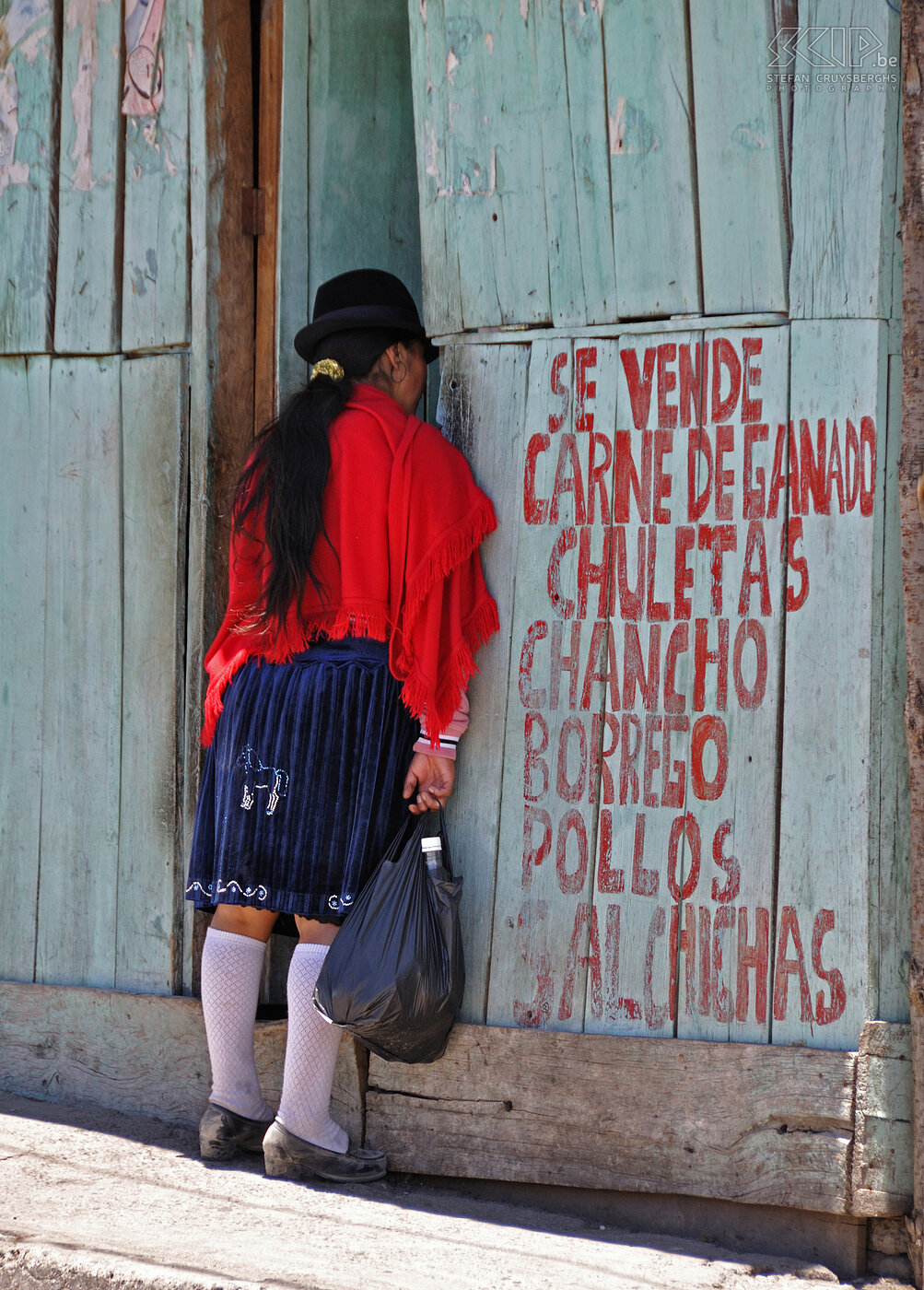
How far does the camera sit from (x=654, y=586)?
9.25ft

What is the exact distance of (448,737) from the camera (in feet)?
9.49

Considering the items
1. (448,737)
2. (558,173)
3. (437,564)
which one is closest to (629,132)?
(558,173)

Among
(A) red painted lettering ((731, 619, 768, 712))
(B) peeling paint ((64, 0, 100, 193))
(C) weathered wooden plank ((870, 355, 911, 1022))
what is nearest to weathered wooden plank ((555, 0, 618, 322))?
(C) weathered wooden plank ((870, 355, 911, 1022))

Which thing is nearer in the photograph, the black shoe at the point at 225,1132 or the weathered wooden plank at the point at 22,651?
the black shoe at the point at 225,1132

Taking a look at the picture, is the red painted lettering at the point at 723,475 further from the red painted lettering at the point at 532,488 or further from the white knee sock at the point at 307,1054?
the white knee sock at the point at 307,1054

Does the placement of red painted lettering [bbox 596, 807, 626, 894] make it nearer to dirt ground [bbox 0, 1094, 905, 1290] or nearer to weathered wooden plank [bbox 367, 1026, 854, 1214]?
weathered wooden plank [bbox 367, 1026, 854, 1214]

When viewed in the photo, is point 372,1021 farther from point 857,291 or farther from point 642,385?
point 857,291

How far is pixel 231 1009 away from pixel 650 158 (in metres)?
2.18

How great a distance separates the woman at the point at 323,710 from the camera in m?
2.85

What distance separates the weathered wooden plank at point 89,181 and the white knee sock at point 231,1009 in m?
1.67

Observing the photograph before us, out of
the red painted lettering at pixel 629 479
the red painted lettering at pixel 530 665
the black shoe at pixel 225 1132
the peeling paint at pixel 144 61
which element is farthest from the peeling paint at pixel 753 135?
the black shoe at pixel 225 1132

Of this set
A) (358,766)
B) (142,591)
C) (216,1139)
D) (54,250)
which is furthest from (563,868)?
(54,250)

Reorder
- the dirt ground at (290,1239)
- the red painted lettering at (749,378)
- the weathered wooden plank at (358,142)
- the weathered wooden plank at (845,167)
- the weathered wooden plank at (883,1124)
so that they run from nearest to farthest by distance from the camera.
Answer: the dirt ground at (290,1239), the weathered wooden plank at (883,1124), the weathered wooden plank at (845,167), the red painted lettering at (749,378), the weathered wooden plank at (358,142)

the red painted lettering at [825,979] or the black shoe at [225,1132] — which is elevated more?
the red painted lettering at [825,979]
